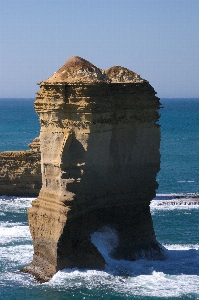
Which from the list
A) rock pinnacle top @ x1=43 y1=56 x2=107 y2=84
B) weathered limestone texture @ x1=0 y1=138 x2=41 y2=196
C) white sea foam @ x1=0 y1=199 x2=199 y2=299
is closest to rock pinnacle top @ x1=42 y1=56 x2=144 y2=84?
rock pinnacle top @ x1=43 y1=56 x2=107 y2=84

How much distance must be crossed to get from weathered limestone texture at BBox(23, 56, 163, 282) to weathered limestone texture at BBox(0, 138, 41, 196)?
613 inches

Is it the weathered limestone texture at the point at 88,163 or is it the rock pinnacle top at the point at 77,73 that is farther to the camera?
the rock pinnacle top at the point at 77,73

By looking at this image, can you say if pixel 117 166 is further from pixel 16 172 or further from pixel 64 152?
pixel 16 172

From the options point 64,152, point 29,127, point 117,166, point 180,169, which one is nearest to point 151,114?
point 117,166

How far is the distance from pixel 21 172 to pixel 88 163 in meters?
17.8

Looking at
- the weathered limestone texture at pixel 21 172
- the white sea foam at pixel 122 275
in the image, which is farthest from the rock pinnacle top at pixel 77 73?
the weathered limestone texture at pixel 21 172

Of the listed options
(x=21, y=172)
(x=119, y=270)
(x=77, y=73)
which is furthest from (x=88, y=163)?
(x=21, y=172)

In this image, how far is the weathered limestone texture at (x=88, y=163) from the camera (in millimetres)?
26984

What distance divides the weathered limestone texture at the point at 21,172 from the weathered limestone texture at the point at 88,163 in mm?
15578

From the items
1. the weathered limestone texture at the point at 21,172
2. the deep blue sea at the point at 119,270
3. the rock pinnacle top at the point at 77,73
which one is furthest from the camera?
the weathered limestone texture at the point at 21,172

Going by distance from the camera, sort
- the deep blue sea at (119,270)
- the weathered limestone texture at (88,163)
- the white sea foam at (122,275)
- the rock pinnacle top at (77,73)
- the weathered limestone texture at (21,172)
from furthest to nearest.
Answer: the weathered limestone texture at (21,172), the rock pinnacle top at (77,73), the weathered limestone texture at (88,163), the white sea foam at (122,275), the deep blue sea at (119,270)

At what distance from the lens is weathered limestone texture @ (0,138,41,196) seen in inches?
1756

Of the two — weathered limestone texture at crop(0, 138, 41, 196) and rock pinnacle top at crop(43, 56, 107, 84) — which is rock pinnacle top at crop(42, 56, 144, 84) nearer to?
rock pinnacle top at crop(43, 56, 107, 84)

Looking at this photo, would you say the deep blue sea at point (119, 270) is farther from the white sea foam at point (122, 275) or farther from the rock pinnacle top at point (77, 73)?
the rock pinnacle top at point (77, 73)
